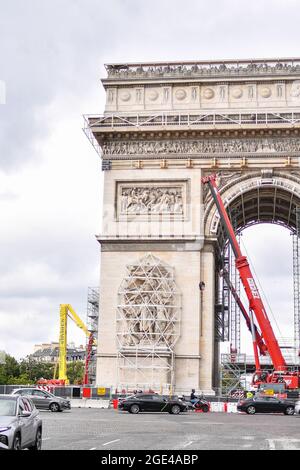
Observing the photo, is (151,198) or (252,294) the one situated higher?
(151,198)

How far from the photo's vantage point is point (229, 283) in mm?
53031

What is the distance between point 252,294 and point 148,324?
6105 millimetres

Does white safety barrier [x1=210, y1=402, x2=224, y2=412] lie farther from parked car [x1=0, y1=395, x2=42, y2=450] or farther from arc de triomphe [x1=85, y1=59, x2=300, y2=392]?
Answer: parked car [x1=0, y1=395, x2=42, y2=450]

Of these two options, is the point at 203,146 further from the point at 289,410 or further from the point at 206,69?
the point at 289,410

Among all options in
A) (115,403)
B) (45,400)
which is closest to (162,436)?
(45,400)

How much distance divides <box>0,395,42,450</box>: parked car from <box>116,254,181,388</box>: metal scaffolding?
1001 inches

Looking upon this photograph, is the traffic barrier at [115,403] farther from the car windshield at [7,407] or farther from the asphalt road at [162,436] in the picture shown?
the car windshield at [7,407]

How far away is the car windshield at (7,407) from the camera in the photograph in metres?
15.1

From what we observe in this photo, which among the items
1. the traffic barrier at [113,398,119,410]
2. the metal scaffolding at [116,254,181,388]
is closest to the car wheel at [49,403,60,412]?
the traffic barrier at [113,398,119,410]

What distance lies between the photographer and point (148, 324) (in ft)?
140

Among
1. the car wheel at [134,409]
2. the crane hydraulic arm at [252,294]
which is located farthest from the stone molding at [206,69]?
the car wheel at [134,409]

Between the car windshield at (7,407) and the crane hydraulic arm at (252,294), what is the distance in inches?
1101
